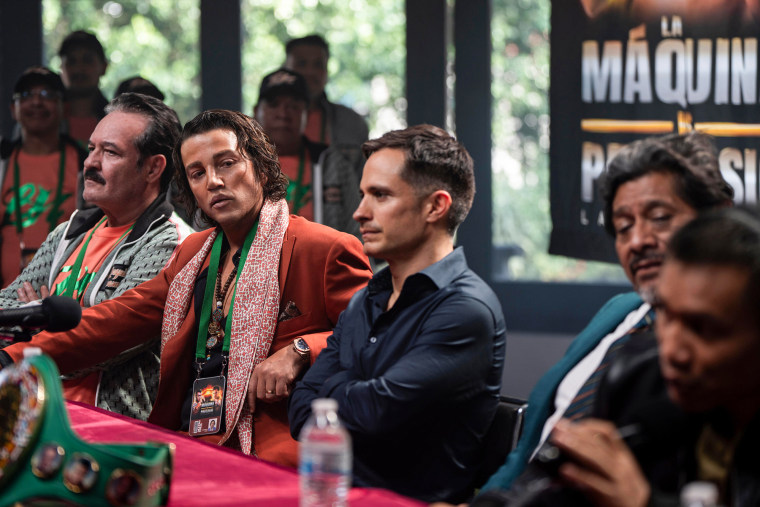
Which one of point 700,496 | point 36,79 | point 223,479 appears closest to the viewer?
point 700,496

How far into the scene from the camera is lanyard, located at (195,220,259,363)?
238 cm

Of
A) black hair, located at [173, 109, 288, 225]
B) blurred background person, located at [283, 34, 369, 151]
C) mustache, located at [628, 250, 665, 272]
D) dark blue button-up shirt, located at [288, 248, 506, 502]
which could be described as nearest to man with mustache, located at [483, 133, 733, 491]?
mustache, located at [628, 250, 665, 272]

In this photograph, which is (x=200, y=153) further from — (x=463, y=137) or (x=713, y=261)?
(x=463, y=137)

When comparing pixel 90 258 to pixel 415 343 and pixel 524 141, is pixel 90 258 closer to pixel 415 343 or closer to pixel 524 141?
pixel 415 343

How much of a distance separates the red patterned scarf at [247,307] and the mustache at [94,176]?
0.54 m

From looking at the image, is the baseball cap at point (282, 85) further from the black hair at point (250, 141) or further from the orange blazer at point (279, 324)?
the orange blazer at point (279, 324)

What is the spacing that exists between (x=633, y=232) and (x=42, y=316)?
1170 millimetres

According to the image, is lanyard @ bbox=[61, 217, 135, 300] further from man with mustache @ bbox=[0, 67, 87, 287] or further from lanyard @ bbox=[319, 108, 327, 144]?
Answer: man with mustache @ bbox=[0, 67, 87, 287]

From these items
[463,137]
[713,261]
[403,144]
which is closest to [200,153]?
[403,144]

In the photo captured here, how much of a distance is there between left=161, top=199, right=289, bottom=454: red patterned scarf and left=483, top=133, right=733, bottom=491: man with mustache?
833 mm

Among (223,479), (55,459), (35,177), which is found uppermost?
(35,177)

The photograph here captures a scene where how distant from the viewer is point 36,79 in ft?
17.7

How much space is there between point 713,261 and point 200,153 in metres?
1.76

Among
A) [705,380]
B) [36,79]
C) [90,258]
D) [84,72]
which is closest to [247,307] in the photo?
[90,258]
